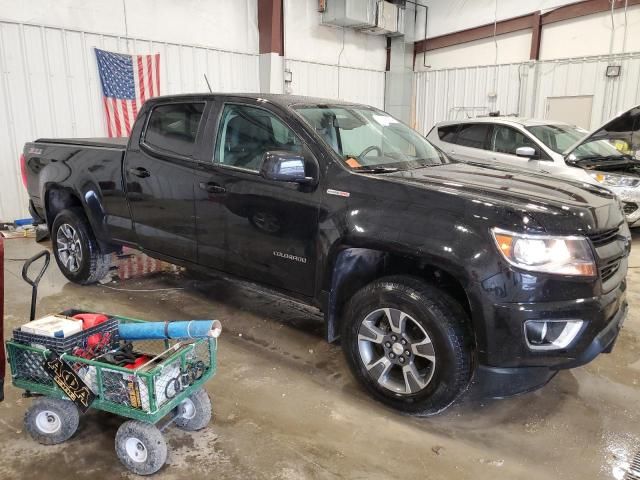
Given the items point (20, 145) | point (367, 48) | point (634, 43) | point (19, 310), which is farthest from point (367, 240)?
point (367, 48)

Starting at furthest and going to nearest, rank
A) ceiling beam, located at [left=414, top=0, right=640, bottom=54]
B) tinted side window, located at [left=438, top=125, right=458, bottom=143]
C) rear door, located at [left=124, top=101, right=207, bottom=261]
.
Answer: ceiling beam, located at [left=414, top=0, right=640, bottom=54]
tinted side window, located at [left=438, top=125, right=458, bottom=143]
rear door, located at [left=124, top=101, right=207, bottom=261]

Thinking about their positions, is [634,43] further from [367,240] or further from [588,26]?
[367,240]

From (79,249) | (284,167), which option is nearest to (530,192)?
(284,167)

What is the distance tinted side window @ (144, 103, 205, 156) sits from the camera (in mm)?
3531

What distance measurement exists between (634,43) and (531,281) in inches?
339

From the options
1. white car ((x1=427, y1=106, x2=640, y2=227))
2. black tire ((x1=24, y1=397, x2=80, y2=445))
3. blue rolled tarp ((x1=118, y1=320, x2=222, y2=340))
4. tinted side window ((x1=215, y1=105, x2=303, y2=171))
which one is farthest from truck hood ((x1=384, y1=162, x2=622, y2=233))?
white car ((x1=427, y1=106, x2=640, y2=227))

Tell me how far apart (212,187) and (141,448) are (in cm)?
168

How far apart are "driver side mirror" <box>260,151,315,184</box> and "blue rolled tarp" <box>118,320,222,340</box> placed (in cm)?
88

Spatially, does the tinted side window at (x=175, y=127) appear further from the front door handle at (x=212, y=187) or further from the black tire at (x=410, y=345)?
the black tire at (x=410, y=345)

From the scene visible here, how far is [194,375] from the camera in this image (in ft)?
7.80

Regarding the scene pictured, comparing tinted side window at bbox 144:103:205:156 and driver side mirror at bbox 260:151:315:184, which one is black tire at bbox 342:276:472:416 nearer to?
driver side mirror at bbox 260:151:315:184

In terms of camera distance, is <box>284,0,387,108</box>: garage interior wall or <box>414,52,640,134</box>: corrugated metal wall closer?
<box>414,52,640,134</box>: corrugated metal wall

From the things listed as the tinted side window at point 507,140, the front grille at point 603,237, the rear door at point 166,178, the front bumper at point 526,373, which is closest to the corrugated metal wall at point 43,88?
the rear door at point 166,178

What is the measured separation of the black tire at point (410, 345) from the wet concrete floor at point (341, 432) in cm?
16
